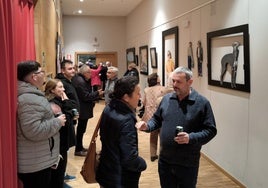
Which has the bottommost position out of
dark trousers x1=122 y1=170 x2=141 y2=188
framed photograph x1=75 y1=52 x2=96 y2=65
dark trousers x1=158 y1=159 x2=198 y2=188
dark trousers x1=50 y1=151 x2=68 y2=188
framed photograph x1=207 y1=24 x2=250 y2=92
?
dark trousers x1=50 y1=151 x2=68 y2=188

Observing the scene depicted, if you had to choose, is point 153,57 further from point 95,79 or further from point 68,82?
point 68,82

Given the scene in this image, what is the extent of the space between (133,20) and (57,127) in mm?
10077

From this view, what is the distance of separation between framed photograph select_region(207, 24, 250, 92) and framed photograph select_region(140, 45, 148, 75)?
486cm

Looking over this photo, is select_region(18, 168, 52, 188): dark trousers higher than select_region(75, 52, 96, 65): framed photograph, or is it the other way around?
Answer: select_region(75, 52, 96, 65): framed photograph

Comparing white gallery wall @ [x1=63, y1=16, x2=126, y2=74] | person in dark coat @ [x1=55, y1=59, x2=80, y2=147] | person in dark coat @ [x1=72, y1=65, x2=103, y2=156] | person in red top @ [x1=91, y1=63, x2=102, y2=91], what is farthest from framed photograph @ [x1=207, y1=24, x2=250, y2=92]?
white gallery wall @ [x1=63, y1=16, x2=126, y2=74]

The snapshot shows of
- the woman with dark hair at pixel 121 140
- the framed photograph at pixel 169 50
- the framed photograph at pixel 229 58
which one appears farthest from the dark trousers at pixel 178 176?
the framed photograph at pixel 169 50

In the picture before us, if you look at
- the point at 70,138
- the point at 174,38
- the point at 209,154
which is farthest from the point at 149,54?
the point at 70,138

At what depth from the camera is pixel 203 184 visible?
4.18 meters

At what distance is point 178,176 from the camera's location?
2.50 meters

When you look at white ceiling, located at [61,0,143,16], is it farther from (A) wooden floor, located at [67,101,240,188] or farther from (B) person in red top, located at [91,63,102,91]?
(A) wooden floor, located at [67,101,240,188]

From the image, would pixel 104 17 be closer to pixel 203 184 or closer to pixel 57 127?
pixel 203 184

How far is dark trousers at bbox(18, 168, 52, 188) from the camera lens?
2318mm

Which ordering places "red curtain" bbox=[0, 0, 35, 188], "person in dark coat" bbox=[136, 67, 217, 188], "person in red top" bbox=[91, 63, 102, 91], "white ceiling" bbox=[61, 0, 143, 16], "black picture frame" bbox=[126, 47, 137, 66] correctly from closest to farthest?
"red curtain" bbox=[0, 0, 35, 188]
"person in dark coat" bbox=[136, 67, 217, 188]
"white ceiling" bbox=[61, 0, 143, 16]
"person in red top" bbox=[91, 63, 102, 91]
"black picture frame" bbox=[126, 47, 137, 66]
